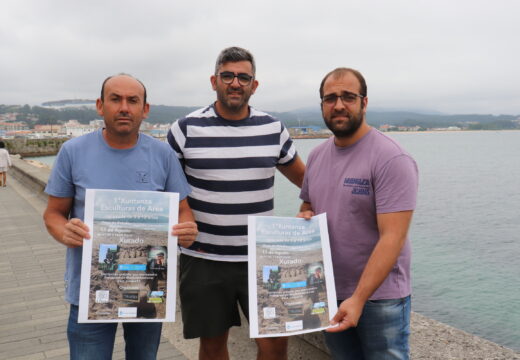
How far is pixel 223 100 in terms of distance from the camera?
2.80 m

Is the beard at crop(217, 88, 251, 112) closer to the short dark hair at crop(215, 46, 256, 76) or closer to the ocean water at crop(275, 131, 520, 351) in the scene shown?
the short dark hair at crop(215, 46, 256, 76)

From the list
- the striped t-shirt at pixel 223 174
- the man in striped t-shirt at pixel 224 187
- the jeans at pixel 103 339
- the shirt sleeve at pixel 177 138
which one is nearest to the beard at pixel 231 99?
the man in striped t-shirt at pixel 224 187

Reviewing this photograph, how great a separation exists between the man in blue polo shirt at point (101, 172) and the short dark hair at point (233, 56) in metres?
0.67

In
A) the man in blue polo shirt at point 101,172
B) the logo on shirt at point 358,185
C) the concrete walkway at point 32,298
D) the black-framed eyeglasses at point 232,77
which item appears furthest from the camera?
the concrete walkway at point 32,298

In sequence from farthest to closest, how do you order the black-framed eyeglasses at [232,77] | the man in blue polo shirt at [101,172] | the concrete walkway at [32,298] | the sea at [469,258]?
1. the sea at [469,258]
2. the concrete walkway at [32,298]
3. the black-framed eyeglasses at [232,77]
4. the man in blue polo shirt at [101,172]

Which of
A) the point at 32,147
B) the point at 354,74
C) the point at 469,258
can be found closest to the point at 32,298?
the point at 354,74

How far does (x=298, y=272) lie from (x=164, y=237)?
657 mm

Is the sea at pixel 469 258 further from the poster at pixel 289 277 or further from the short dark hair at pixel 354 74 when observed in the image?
the short dark hair at pixel 354 74

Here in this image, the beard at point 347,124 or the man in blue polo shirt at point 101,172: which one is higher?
the beard at point 347,124

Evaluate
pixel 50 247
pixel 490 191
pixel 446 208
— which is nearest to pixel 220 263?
pixel 50 247

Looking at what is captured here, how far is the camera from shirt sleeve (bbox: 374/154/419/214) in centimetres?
200

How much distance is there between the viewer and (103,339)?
2.30 m

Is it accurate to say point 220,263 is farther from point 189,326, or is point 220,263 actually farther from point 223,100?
point 223,100

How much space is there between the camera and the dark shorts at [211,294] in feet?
9.47
